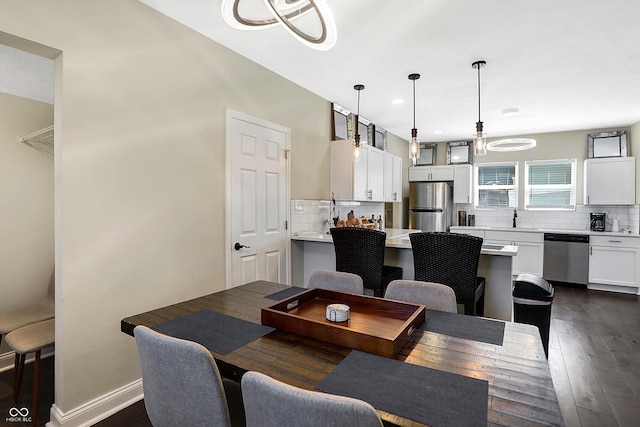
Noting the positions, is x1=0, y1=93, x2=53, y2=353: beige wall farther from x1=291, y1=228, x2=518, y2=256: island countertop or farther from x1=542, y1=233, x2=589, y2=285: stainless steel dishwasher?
x1=542, y1=233, x2=589, y2=285: stainless steel dishwasher

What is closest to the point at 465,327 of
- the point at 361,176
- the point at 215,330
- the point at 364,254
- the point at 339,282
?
the point at 339,282

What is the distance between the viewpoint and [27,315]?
8.30 feet


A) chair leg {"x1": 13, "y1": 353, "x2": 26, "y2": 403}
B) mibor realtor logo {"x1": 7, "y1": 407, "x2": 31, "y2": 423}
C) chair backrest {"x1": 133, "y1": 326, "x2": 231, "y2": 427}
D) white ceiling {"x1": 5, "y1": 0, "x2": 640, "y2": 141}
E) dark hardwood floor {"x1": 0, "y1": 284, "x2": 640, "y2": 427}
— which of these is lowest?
mibor realtor logo {"x1": 7, "y1": 407, "x2": 31, "y2": 423}

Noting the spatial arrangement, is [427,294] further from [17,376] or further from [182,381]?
→ [17,376]

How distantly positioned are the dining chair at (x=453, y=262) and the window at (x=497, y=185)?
433 centimetres

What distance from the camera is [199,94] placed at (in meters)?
2.58

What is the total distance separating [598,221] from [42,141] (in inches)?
288

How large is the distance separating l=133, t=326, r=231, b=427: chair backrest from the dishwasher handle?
585 cm

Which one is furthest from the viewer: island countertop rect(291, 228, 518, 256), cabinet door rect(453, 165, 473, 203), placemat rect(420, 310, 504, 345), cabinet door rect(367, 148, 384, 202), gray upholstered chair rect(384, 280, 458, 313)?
cabinet door rect(453, 165, 473, 203)

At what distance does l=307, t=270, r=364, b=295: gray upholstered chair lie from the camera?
2023 mm

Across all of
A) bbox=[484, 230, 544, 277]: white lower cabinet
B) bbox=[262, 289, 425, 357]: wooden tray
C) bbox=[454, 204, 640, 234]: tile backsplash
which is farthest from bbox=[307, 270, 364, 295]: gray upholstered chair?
bbox=[454, 204, 640, 234]: tile backsplash

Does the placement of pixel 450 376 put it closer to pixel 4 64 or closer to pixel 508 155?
pixel 4 64

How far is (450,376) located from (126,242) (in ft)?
6.67

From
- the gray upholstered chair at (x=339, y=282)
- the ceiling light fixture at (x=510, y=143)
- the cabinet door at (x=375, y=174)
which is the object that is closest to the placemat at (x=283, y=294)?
the gray upholstered chair at (x=339, y=282)
